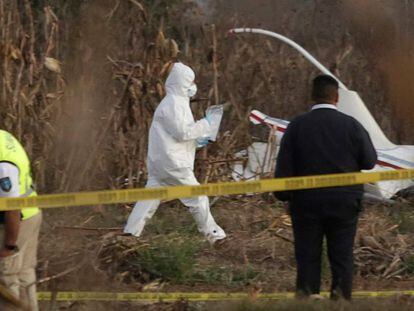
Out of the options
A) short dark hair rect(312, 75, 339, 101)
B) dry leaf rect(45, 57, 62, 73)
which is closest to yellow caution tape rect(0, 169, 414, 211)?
short dark hair rect(312, 75, 339, 101)

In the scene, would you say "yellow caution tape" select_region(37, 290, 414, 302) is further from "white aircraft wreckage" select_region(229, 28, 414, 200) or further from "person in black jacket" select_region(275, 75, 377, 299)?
"white aircraft wreckage" select_region(229, 28, 414, 200)

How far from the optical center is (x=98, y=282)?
25.0 feet

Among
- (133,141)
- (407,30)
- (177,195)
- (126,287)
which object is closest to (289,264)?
(126,287)

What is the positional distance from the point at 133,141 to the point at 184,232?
2174 mm

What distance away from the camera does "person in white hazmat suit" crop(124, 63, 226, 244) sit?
9.69 m

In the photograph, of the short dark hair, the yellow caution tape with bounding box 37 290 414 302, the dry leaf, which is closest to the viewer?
the short dark hair

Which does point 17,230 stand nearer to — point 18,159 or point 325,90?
point 18,159

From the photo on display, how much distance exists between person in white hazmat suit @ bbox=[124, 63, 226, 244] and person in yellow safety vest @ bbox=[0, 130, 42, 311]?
3268 millimetres

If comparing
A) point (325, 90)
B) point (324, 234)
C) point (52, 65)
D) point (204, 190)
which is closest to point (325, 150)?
point (325, 90)

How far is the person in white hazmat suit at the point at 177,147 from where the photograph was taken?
969 centimetres

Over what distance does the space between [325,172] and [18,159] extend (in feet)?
6.55

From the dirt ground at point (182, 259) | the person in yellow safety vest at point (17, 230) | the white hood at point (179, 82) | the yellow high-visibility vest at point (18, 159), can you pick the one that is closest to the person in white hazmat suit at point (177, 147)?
the white hood at point (179, 82)

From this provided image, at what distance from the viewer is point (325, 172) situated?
6.84m

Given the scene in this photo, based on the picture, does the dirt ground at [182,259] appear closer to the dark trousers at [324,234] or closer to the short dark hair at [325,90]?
the dark trousers at [324,234]
